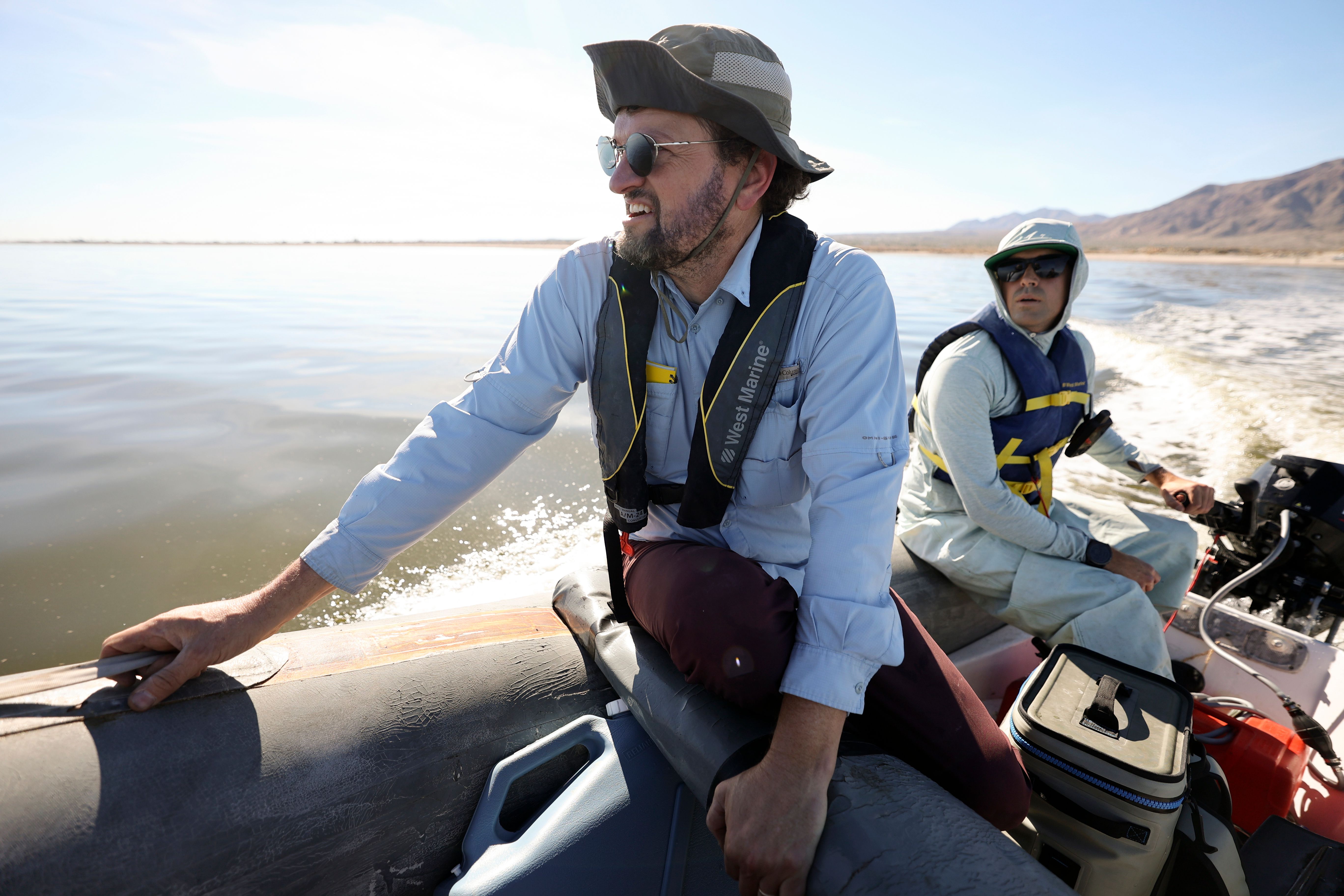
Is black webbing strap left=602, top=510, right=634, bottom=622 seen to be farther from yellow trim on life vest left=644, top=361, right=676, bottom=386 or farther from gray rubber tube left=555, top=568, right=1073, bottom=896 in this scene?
yellow trim on life vest left=644, top=361, right=676, bottom=386

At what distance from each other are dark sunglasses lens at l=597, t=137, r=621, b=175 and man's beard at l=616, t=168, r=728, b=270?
0.10 m

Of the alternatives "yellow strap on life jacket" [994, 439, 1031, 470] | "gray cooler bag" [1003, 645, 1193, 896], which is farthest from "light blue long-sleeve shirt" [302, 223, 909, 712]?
"yellow strap on life jacket" [994, 439, 1031, 470]

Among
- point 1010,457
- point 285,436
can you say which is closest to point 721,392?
point 1010,457

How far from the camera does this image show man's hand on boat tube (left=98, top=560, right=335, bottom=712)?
1074 mm

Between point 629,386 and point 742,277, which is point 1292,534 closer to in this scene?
point 742,277

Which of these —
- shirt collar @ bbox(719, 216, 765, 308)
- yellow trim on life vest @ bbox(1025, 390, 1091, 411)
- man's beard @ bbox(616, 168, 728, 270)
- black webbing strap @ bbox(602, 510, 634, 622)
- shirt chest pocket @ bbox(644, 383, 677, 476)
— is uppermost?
man's beard @ bbox(616, 168, 728, 270)

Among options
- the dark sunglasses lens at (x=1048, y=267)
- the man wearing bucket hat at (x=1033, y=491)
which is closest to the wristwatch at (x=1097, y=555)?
the man wearing bucket hat at (x=1033, y=491)

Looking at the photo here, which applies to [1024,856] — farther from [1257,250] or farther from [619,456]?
[1257,250]

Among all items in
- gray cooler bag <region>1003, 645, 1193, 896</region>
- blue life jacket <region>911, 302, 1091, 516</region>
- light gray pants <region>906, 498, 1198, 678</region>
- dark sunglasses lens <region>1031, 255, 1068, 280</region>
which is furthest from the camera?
dark sunglasses lens <region>1031, 255, 1068, 280</region>

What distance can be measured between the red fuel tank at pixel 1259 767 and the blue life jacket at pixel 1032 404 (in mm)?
863

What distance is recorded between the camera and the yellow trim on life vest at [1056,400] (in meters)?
2.28

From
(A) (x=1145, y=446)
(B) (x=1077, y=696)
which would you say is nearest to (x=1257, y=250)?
(A) (x=1145, y=446)

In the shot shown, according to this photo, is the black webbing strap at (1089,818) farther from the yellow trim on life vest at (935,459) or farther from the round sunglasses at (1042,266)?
the round sunglasses at (1042,266)

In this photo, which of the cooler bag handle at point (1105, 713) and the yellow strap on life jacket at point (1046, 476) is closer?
the cooler bag handle at point (1105, 713)
